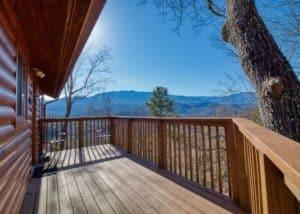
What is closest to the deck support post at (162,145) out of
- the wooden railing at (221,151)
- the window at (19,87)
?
the wooden railing at (221,151)

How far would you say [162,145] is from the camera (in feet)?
13.6

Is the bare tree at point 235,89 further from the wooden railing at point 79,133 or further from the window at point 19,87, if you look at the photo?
the window at point 19,87

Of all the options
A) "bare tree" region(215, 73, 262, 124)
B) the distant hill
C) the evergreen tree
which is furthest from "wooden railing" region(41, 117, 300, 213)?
the evergreen tree

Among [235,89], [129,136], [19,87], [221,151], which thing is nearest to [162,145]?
[221,151]

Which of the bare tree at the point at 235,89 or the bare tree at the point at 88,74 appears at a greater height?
the bare tree at the point at 88,74

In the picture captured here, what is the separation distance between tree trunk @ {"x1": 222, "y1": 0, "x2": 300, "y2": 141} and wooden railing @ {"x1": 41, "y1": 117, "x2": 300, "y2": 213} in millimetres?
664

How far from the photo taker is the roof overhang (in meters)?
1.99

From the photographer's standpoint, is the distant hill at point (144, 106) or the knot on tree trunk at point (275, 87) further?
the distant hill at point (144, 106)

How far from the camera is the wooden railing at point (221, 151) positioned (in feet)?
3.23

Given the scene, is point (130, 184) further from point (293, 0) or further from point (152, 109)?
point (152, 109)

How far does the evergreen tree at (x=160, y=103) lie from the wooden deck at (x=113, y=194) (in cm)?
2677

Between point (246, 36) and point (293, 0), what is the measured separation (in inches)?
105

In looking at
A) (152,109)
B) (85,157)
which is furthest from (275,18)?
(152,109)

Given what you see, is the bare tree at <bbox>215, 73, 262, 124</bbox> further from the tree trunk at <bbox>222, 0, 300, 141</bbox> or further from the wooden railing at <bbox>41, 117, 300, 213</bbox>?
the tree trunk at <bbox>222, 0, 300, 141</bbox>
